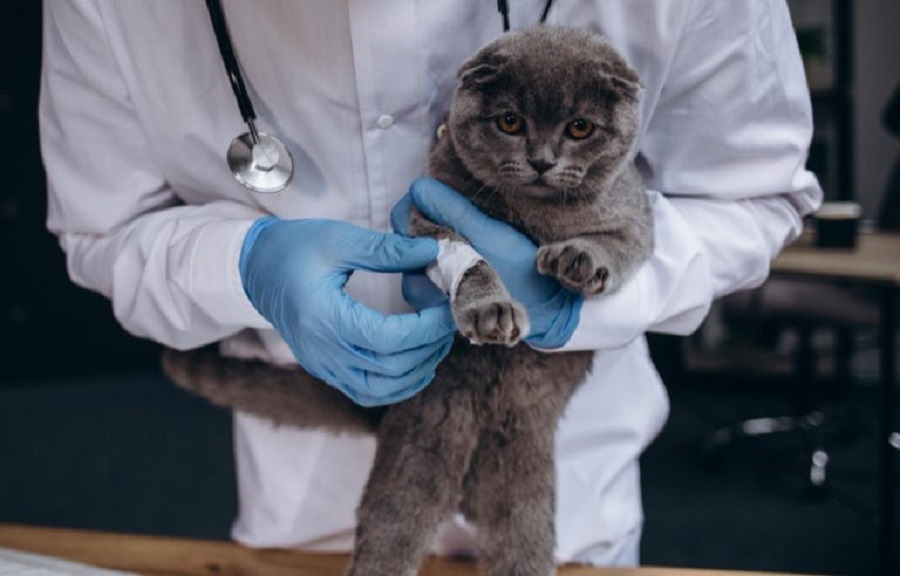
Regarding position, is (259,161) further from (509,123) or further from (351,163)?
(509,123)

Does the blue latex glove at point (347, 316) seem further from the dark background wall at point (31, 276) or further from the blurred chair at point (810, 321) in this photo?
the dark background wall at point (31, 276)

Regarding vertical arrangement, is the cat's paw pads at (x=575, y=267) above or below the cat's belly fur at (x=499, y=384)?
above

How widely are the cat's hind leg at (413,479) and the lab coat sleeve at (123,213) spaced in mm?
204

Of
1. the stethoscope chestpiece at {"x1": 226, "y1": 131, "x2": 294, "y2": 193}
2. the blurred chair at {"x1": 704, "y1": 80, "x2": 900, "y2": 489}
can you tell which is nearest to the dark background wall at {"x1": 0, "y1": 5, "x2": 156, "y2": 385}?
the blurred chair at {"x1": 704, "y1": 80, "x2": 900, "y2": 489}

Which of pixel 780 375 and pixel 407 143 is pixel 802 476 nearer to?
pixel 780 375

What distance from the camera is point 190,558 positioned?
935 mm

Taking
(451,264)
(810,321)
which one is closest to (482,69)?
(451,264)

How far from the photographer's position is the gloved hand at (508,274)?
811mm

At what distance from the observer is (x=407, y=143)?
0.87 meters

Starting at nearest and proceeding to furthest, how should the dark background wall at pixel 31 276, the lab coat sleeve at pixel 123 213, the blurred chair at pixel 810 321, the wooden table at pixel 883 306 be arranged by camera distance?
the lab coat sleeve at pixel 123 213
the wooden table at pixel 883 306
the blurred chair at pixel 810 321
the dark background wall at pixel 31 276

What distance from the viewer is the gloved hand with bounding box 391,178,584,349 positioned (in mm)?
811

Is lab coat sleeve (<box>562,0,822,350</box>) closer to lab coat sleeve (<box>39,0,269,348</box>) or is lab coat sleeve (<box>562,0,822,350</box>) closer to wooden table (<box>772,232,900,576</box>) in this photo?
lab coat sleeve (<box>39,0,269,348</box>)

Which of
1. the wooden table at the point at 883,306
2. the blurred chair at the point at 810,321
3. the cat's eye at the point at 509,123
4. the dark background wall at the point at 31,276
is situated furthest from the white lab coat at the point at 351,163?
the dark background wall at the point at 31,276

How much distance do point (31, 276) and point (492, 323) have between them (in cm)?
368
